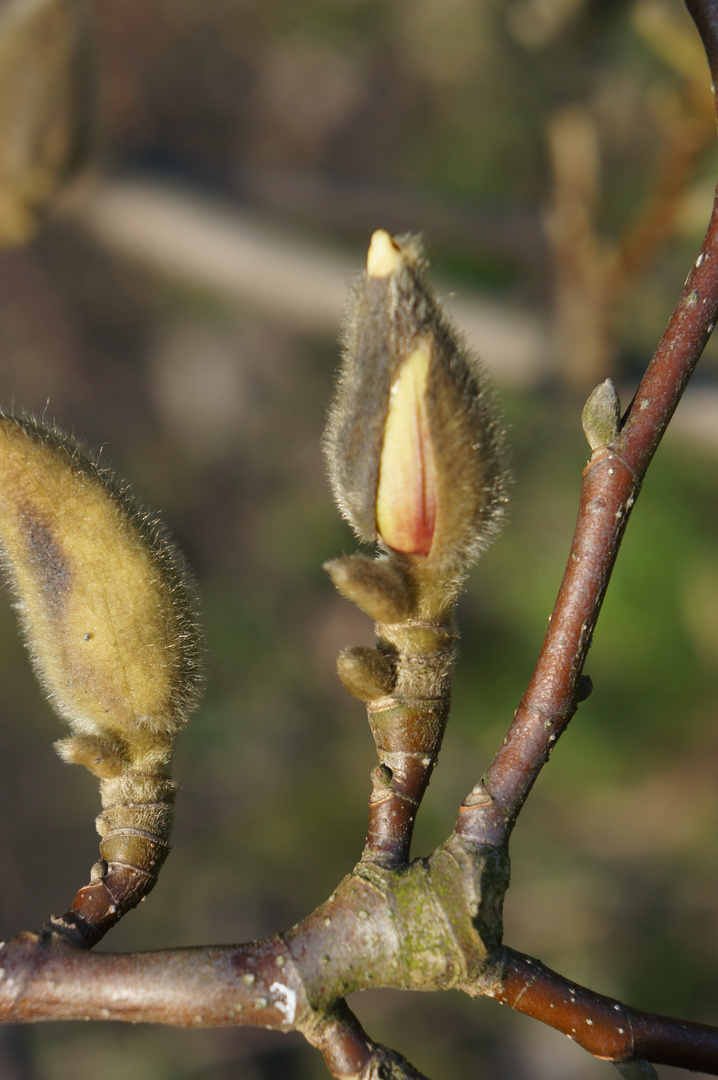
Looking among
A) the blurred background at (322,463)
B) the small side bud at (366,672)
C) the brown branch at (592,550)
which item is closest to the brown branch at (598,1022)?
the brown branch at (592,550)

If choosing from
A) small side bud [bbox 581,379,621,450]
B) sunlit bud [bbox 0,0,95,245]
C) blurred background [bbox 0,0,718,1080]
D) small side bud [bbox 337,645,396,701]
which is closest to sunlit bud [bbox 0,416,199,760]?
small side bud [bbox 337,645,396,701]

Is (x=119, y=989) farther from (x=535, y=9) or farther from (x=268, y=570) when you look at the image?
(x=268, y=570)

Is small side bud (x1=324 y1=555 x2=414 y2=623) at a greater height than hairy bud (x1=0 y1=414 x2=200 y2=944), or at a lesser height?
greater

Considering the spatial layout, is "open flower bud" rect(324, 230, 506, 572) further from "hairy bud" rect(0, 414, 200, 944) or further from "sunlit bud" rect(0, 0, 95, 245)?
"sunlit bud" rect(0, 0, 95, 245)

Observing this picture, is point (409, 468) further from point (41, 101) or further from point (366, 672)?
point (41, 101)

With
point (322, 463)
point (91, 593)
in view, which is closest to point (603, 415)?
point (91, 593)

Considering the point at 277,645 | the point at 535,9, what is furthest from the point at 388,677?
the point at 277,645

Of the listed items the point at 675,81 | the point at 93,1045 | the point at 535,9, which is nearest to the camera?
the point at 535,9
